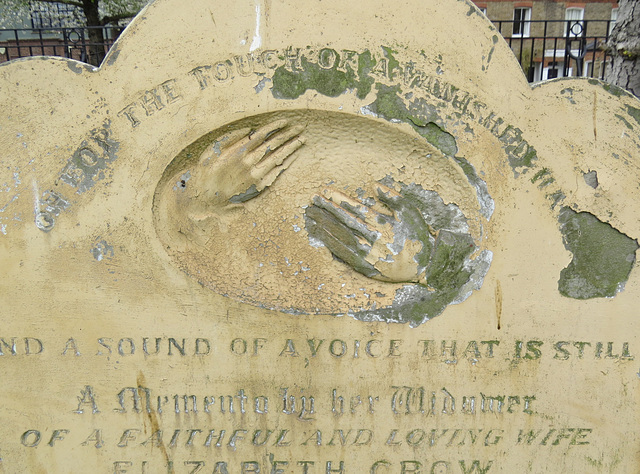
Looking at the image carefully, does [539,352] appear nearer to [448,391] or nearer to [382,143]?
[448,391]

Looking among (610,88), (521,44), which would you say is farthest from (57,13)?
(610,88)

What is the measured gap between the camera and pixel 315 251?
6.03 ft

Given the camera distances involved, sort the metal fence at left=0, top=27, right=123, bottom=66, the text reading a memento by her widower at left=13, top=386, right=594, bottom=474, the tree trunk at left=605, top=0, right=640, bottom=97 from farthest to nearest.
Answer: the metal fence at left=0, top=27, right=123, bottom=66
the tree trunk at left=605, top=0, right=640, bottom=97
the text reading a memento by her widower at left=13, top=386, right=594, bottom=474

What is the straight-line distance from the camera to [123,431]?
187 cm

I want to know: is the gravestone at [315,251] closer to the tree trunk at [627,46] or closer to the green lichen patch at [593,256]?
the green lichen patch at [593,256]

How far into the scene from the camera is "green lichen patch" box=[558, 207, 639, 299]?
177 cm

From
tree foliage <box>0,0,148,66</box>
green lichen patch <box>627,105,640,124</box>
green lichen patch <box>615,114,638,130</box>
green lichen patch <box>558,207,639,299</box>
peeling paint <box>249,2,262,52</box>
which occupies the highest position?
tree foliage <box>0,0,148,66</box>

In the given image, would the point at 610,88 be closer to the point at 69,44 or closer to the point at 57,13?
the point at 69,44

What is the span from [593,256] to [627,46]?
167 cm

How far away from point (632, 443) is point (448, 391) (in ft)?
2.56

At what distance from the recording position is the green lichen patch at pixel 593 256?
1.77m

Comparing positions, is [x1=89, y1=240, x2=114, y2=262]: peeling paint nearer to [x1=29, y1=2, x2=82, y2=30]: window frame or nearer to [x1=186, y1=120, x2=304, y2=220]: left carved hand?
[x1=186, y1=120, x2=304, y2=220]: left carved hand

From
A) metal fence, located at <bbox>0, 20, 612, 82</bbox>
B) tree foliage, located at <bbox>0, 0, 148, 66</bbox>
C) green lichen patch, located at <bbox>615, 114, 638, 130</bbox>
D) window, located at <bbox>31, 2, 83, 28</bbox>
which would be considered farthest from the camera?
window, located at <bbox>31, 2, 83, 28</bbox>

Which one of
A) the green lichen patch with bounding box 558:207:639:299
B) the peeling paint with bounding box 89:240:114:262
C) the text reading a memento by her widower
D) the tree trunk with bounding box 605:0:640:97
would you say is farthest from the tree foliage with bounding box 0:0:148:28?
the green lichen patch with bounding box 558:207:639:299
